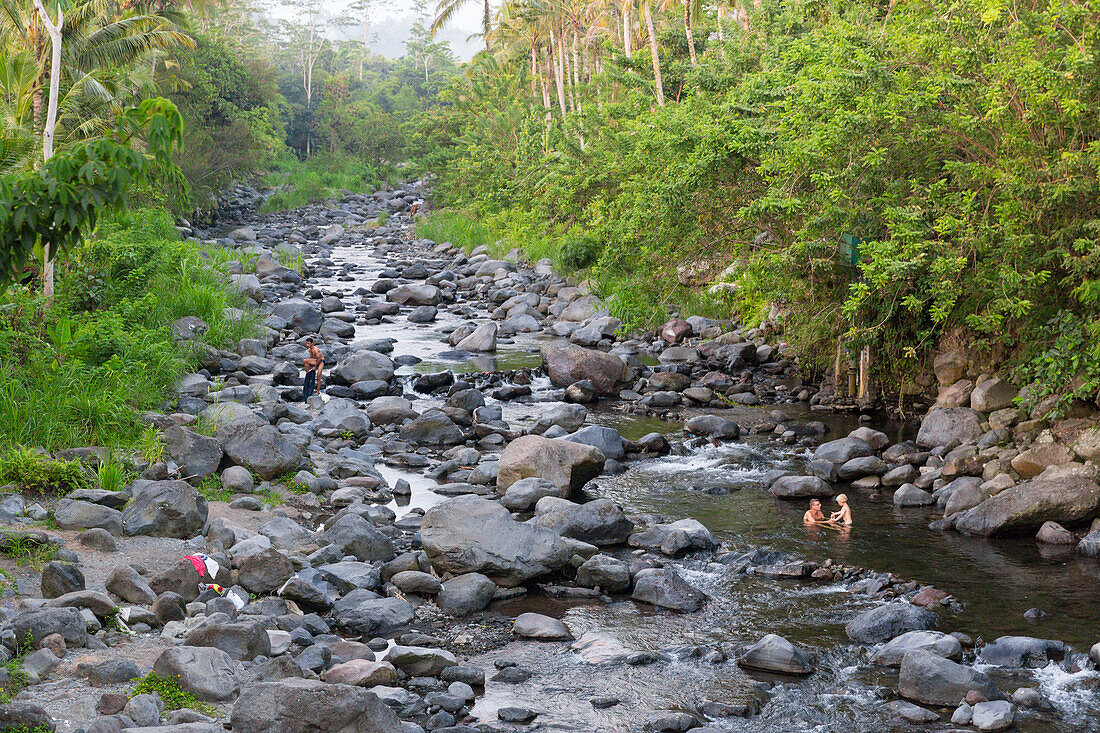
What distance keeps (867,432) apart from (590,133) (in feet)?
55.3

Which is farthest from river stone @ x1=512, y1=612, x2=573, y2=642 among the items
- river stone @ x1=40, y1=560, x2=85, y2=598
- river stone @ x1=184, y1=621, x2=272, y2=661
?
river stone @ x1=40, y1=560, x2=85, y2=598

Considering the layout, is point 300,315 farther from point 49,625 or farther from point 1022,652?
point 1022,652

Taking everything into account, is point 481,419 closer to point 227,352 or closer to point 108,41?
point 227,352

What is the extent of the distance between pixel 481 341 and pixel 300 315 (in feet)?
15.1

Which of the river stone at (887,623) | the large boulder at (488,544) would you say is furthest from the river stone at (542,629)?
the river stone at (887,623)

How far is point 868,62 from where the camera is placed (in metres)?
11.1

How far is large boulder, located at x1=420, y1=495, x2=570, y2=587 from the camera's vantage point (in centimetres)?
858

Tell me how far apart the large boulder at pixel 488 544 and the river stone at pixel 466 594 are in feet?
0.66

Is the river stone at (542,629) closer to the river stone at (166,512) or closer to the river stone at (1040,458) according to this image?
the river stone at (166,512)

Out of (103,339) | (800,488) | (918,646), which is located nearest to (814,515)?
(800,488)

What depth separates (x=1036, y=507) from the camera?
988 cm

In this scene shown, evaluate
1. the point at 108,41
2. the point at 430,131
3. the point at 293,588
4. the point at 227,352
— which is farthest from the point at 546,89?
the point at 293,588

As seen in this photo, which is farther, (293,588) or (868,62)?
(868,62)

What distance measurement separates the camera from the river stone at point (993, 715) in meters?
6.23
